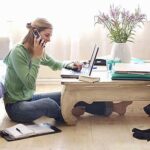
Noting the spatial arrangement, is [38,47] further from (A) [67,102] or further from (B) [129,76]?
(B) [129,76]

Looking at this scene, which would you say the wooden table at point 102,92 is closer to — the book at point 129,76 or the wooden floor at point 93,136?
the book at point 129,76

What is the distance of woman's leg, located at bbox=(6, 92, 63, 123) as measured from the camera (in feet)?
8.13

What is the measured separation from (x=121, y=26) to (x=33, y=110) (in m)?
0.94

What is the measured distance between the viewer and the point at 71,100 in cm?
242

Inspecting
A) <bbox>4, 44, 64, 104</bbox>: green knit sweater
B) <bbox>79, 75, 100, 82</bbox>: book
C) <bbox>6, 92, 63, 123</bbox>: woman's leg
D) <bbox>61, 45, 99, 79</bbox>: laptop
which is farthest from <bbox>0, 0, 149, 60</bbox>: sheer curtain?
<bbox>79, 75, 100, 82</bbox>: book

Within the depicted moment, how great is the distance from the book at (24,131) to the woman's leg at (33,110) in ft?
0.28

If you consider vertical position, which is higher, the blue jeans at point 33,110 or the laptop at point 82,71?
the laptop at point 82,71

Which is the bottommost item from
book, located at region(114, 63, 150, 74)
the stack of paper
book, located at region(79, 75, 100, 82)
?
book, located at region(79, 75, 100, 82)

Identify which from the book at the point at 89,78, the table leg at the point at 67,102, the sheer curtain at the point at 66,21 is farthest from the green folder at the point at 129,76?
the sheer curtain at the point at 66,21

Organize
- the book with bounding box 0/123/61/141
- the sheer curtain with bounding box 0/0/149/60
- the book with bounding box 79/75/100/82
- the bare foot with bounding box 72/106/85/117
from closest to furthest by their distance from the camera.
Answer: the book with bounding box 0/123/61/141 → the book with bounding box 79/75/100/82 → the bare foot with bounding box 72/106/85/117 → the sheer curtain with bounding box 0/0/149/60

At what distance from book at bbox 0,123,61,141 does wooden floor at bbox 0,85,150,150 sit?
47mm

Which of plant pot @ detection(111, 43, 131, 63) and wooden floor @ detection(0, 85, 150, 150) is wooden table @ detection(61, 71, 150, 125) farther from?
plant pot @ detection(111, 43, 131, 63)

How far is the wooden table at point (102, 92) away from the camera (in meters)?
2.40

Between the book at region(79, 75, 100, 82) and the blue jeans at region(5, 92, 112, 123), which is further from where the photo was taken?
the blue jeans at region(5, 92, 112, 123)
